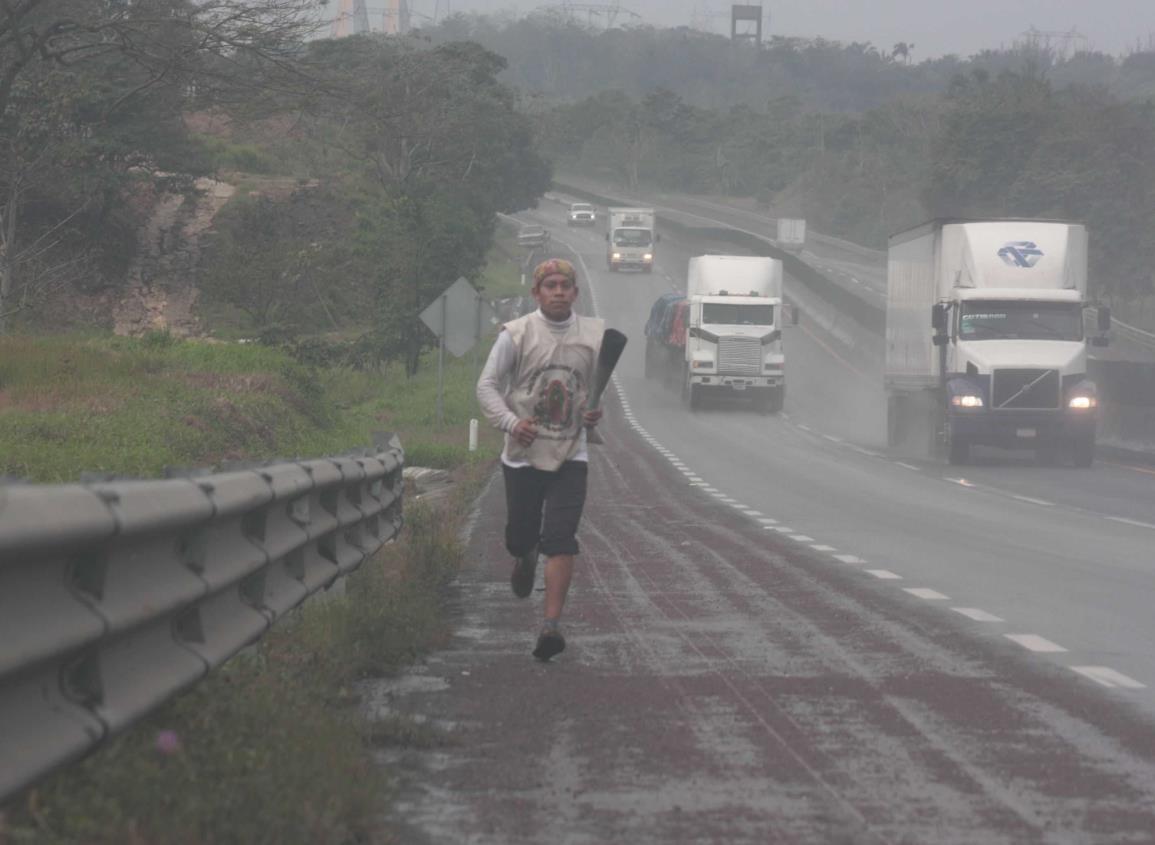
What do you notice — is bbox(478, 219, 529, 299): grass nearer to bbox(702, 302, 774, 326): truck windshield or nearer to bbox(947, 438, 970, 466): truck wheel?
bbox(702, 302, 774, 326): truck windshield

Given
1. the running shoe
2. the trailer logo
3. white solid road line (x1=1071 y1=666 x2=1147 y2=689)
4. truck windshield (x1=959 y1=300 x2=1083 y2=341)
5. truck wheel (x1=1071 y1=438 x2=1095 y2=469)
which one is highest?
the trailer logo

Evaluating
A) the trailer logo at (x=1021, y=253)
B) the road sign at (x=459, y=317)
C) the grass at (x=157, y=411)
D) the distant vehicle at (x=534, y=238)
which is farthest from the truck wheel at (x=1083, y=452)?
the distant vehicle at (x=534, y=238)

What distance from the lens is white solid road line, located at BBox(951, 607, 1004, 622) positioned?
1039cm

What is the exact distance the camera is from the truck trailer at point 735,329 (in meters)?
50.9

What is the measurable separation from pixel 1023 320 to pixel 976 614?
21.5 metres

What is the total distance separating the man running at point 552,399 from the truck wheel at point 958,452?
79.8 ft

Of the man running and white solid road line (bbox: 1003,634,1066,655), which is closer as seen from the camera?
the man running

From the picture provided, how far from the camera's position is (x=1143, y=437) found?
119ft

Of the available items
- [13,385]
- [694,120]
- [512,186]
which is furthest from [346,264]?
[694,120]

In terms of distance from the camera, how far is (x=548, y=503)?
340 inches

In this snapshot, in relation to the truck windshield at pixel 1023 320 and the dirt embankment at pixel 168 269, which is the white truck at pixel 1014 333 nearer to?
the truck windshield at pixel 1023 320

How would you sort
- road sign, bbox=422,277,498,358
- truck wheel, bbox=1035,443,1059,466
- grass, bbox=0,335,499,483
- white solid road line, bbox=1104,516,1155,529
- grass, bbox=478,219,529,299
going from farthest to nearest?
grass, bbox=478,219,529,299, truck wheel, bbox=1035,443,1059,466, road sign, bbox=422,277,498,358, white solid road line, bbox=1104,516,1155,529, grass, bbox=0,335,499,483

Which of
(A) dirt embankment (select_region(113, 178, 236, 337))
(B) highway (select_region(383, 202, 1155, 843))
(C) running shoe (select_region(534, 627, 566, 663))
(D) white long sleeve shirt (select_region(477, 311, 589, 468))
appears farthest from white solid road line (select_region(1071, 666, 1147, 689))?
(A) dirt embankment (select_region(113, 178, 236, 337))

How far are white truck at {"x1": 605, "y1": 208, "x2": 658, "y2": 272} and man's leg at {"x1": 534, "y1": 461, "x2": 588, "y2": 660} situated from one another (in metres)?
88.1
